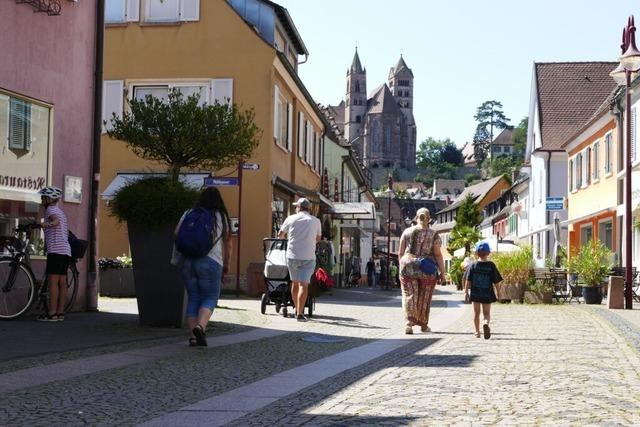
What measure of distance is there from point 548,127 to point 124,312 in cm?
3417

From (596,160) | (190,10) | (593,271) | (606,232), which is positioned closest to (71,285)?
(593,271)

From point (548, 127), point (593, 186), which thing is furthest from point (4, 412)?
point (548, 127)

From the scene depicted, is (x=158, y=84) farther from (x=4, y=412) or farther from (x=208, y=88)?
(x=4, y=412)

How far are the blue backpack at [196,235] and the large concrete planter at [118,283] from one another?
11.8m

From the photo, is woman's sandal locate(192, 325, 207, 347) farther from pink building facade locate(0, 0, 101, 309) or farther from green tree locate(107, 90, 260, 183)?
green tree locate(107, 90, 260, 183)

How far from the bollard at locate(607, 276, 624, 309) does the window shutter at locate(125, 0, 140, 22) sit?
1491cm

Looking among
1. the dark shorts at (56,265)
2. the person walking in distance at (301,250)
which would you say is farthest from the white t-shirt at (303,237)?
the dark shorts at (56,265)

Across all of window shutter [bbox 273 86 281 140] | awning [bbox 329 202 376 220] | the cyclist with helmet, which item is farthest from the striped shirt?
awning [bbox 329 202 376 220]

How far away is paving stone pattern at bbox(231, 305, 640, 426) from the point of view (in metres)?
6.11

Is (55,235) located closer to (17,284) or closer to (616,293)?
(17,284)

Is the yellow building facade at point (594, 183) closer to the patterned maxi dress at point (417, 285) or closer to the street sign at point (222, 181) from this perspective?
the street sign at point (222, 181)

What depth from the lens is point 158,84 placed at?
2817 cm

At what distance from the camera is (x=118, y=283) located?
22.0m

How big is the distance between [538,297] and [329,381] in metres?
18.4
